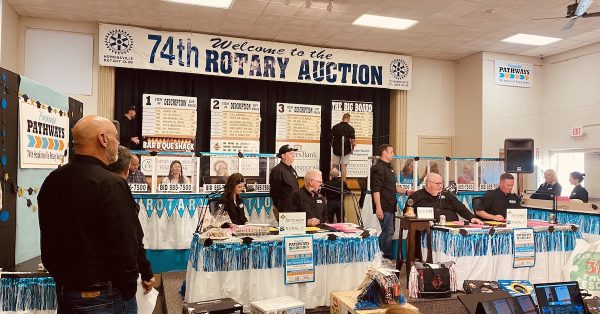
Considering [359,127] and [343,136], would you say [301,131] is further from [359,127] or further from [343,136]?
[359,127]

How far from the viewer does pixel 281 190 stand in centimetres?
539

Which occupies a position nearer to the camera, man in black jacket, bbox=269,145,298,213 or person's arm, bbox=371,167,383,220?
man in black jacket, bbox=269,145,298,213

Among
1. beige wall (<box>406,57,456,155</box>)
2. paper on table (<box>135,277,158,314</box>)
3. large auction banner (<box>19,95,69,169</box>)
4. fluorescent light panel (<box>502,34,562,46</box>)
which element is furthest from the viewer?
beige wall (<box>406,57,456,155</box>)

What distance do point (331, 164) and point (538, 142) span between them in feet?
13.8

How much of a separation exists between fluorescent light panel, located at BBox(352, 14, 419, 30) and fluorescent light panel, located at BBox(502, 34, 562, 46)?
6.70 feet

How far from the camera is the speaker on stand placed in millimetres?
6625

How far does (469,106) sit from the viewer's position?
8789mm

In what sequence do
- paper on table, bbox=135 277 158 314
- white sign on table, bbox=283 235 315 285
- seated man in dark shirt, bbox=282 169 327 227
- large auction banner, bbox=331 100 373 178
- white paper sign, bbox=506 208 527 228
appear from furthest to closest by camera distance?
large auction banner, bbox=331 100 373 178, seated man in dark shirt, bbox=282 169 327 227, white paper sign, bbox=506 208 527 228, white sign on table, bbox=283 235 315 285, paper on table, bbox=135 277 158 314

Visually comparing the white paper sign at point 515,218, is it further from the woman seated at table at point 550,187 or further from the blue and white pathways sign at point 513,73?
the blue and white pathways sign at point 513,73

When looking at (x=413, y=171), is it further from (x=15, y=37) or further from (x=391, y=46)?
(x=15, y=37)

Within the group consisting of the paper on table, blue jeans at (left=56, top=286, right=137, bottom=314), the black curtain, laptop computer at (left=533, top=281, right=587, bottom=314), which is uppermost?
the black curtain

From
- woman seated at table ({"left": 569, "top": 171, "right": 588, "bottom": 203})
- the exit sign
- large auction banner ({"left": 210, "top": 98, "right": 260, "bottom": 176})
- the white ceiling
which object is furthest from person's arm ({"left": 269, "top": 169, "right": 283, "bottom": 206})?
the exit sign

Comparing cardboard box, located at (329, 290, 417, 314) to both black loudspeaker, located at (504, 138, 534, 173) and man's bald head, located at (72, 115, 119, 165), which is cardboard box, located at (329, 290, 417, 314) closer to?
man's bald head, located at (72, 115, 119, 165)

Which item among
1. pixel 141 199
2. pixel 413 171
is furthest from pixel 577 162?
pixel 141 199
